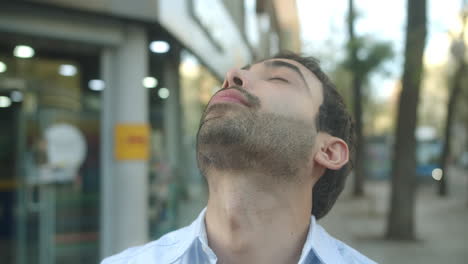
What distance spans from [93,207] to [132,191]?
3.04ft

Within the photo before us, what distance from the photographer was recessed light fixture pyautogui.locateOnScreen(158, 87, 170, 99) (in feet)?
25.5

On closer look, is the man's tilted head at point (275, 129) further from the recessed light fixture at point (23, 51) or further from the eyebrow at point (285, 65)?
the recessed light fixture at point (23, 51)

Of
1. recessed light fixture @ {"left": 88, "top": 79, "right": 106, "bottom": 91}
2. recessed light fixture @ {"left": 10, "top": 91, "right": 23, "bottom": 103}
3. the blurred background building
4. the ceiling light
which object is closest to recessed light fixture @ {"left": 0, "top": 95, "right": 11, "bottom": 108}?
the blurred background building

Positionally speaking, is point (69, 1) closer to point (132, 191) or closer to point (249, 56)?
point (132, 191)

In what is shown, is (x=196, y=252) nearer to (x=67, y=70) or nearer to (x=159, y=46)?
(x=159, y=46)

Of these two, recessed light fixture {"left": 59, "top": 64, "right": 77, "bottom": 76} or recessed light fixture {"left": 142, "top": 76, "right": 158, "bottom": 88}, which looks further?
recessed light fixture {"left": 59, "top": 64, "right": 77, "bottom": 76}

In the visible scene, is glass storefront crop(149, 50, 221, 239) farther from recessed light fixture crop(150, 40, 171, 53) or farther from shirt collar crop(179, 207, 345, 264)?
shirt collar crop(179, 207, 345, 264)

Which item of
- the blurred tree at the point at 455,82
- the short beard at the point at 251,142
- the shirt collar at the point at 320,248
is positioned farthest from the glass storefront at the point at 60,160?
the blurred tree at the point at 455,82

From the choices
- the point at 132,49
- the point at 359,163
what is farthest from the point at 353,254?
the point at 359,163

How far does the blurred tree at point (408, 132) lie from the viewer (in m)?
9.78

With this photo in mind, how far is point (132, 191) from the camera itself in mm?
6582

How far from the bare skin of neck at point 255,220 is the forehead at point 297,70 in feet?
1.31

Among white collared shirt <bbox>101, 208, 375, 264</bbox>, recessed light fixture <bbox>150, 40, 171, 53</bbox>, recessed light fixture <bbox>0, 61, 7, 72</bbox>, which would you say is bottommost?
white collared shirt <bbox>101, 208, 375, 264</bbox>

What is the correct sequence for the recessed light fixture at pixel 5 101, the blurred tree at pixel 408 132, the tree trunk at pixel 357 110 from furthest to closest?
the tree trunk at pixel 357 110
the blurred tree at pixel 408 132
the recessed light fixture at pixel 5 101
